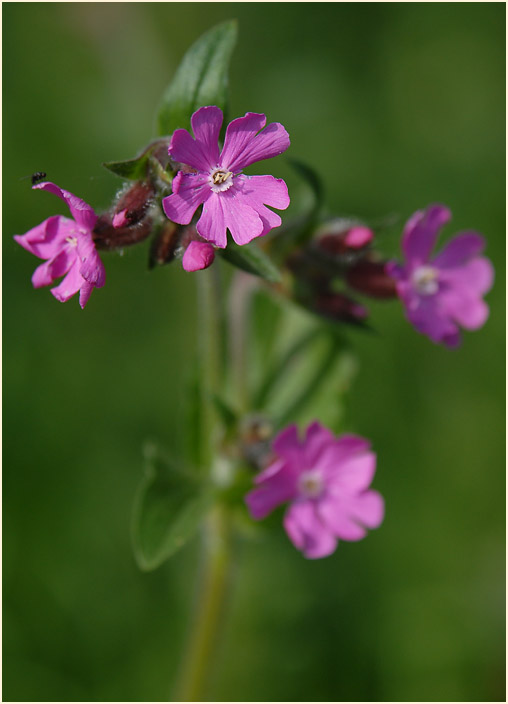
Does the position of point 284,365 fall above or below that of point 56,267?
below

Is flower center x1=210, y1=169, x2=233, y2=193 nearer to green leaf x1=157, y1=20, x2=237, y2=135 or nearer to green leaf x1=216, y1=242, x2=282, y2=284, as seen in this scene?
green leaf x1=216, y1=242, x2=282, y2=284

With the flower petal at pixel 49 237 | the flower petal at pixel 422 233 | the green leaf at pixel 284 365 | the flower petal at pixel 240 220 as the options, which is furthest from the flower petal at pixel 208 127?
the green leaf at pixel 284 365

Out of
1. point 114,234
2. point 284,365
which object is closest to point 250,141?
point 114,234

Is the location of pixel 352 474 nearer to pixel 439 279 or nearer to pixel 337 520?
pixel 337 520

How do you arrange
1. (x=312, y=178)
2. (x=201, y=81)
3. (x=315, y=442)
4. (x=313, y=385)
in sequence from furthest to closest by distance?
(x=313, y=385) → (x=315, y=442) → (x=312, y=178) → (x=201, y=81)

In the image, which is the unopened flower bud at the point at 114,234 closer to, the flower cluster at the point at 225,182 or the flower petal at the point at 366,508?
the flower cluster at the point at 225,182

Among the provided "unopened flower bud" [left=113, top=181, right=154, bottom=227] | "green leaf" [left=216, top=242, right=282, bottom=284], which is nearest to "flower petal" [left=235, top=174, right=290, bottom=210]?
"green leaf" [left=216, top=242, right=282, bottom=284]

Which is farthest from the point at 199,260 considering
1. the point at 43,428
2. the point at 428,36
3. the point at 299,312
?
the point at 428,36

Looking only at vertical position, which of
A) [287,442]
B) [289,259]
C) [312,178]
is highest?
[312,178]
